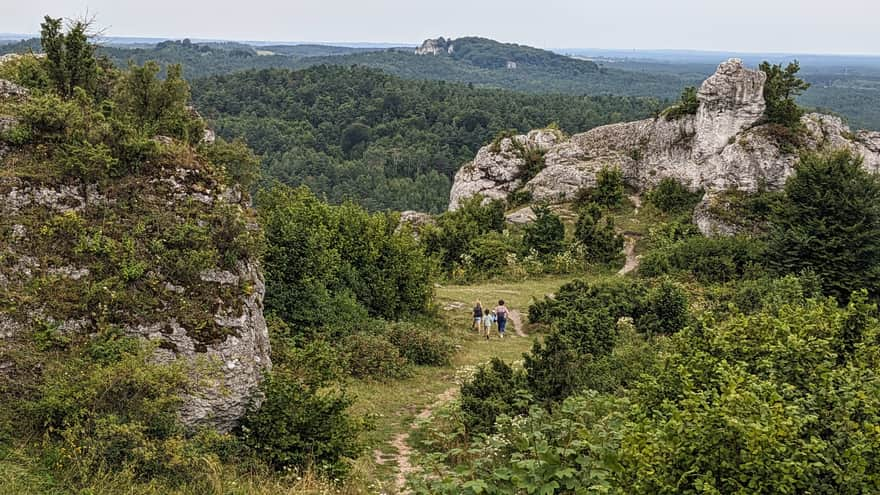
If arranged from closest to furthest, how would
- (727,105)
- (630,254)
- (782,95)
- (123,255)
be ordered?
(123,255) → (630,254) → (727,105) → (782,95)

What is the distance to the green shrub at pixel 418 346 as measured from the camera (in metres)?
14.7

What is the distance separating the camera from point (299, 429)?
333 inches

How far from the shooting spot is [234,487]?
7.24 metres

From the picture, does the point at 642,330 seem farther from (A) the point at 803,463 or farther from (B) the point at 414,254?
(A) the point at 803,463

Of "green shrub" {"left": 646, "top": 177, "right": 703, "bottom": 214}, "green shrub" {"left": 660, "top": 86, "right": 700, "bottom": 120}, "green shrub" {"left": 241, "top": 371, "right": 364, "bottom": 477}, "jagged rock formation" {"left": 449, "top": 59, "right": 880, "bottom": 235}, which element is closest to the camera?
"green shrub" {"left": 241, "top": 371, "right": 364, "bottom": 477}

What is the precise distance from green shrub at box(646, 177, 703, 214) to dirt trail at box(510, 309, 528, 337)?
11598 mm

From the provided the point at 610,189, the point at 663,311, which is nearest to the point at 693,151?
the point at 610,189

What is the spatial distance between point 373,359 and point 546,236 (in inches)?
531

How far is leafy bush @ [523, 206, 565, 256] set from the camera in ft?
83.7

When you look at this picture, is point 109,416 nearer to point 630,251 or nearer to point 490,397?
point 490,397

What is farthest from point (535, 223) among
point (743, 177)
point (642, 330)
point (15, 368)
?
point (15, 368)

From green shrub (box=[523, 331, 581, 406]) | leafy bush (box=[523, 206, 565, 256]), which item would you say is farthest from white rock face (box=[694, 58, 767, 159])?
green shrub (box=[523, 331, 581, 406])

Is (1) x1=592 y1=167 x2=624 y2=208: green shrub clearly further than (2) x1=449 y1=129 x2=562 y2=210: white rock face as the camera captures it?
No

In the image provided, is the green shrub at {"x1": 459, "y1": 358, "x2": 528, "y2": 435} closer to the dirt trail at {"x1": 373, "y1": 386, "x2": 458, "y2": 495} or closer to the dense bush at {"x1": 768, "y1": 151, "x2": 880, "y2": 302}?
the dirt trail at {"x1": 373, "y1": 386, "x2": 458, "y2": 495}
